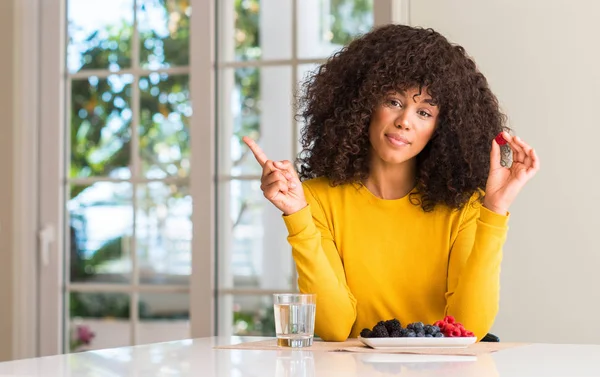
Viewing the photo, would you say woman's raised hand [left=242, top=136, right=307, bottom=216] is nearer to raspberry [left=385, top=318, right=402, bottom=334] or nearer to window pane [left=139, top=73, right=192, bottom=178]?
raspberry [left=385, top=318, right=402, bottom=334]

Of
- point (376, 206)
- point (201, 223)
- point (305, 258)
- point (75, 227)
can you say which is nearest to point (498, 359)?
point (305, 258)

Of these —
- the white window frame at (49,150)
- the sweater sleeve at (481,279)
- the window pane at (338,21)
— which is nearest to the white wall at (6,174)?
the white window frame at (49,150)

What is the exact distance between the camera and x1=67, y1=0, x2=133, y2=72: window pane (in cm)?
436

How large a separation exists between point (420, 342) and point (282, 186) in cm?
47

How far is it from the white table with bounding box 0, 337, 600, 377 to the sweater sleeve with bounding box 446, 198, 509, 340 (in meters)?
0.33

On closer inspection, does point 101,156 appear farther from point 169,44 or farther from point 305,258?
point 305,258

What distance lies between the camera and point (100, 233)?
733 centimetres

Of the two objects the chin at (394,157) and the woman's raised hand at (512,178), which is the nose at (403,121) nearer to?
the chin at (394,157)

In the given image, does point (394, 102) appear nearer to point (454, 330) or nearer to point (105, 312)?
point (454, 330)

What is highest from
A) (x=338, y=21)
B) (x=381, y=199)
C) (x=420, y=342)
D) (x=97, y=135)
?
(x=338, y=21)

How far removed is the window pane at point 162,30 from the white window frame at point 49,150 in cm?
290

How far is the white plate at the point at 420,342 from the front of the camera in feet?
5.67

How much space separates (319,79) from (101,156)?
507cm

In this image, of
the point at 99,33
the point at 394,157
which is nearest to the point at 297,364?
the point at 394,157
